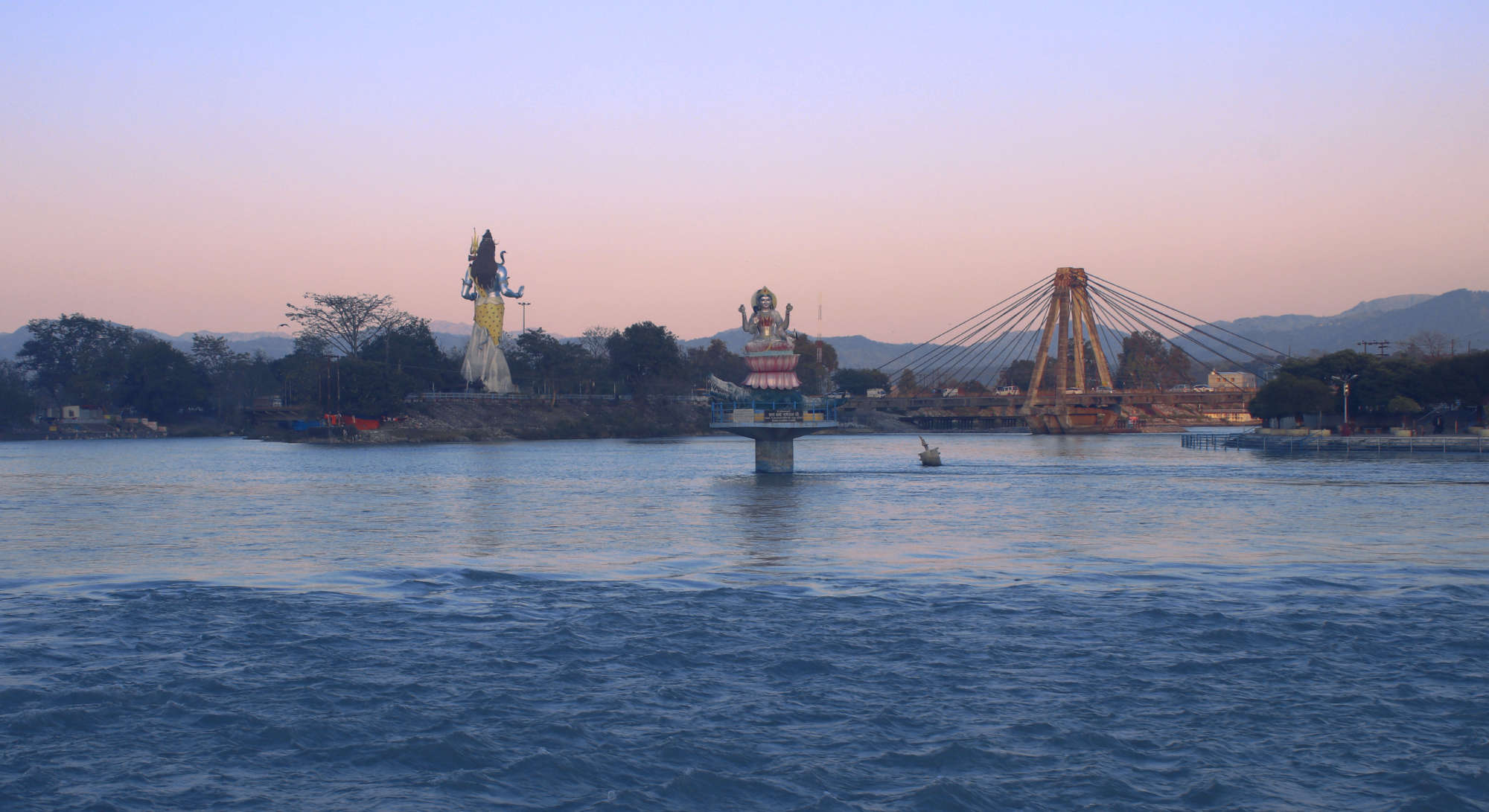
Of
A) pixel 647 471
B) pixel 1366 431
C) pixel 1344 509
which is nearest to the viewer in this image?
pixel 1344 509


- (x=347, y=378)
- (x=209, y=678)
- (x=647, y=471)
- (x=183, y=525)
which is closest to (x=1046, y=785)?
(x=209, y=678)

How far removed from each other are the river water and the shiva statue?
92.5 meters

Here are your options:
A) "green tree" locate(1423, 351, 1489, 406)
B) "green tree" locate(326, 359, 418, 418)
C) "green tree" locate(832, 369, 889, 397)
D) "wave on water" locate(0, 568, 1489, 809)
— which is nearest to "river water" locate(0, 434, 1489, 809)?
"wave on water" locate(0, 568, 1489, 809)

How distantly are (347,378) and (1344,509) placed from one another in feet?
312

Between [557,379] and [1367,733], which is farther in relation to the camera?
[557,379]

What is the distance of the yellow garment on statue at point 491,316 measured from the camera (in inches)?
4911

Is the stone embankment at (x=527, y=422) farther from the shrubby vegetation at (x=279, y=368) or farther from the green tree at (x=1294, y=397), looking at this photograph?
the green tree at (x=1294, y=397)

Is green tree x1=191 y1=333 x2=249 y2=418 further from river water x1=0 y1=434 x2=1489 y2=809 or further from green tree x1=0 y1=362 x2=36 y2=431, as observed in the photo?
river water x1=0 y1=434 x2=1489 y2=809

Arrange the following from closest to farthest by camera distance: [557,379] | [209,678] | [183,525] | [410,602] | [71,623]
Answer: [209,678], [71,623], [410,602], [183,525], [557,379]

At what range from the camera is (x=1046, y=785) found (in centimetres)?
1040

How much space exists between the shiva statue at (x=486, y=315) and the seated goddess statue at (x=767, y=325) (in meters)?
79.3

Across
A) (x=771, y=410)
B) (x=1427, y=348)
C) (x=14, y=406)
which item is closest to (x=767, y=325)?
(x=771, y=410)

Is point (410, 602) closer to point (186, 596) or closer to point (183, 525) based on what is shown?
point (186, 596)

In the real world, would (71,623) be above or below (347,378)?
below
